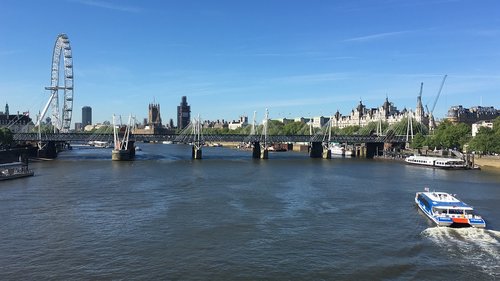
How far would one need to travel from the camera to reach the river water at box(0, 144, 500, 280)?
74.0 feet

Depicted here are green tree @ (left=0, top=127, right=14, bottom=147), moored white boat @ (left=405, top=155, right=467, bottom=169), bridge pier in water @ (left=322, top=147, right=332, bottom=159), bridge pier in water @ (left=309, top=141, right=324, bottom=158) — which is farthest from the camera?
bridge pier in water @ (left=309, top=141, right=324, bottom=158)

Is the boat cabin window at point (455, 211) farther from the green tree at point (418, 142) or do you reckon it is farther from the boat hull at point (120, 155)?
the green tree at point (418, 142)

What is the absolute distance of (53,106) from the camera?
4877 inches

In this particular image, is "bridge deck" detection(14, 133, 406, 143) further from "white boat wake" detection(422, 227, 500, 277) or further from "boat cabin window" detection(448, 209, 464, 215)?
"white boat wake" detection(422, 227, 500, 277)

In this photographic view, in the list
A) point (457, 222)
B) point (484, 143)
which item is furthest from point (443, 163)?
point (457, 222)

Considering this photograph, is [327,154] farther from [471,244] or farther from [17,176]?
[471,244]

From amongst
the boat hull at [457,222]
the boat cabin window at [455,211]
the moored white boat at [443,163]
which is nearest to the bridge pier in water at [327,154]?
the moored white boat at [443,163]

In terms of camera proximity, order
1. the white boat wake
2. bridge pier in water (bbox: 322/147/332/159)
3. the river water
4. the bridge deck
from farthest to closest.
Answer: bridge pier in water (bbox: 322/147/332/159) → the bridge deck → the white boat wake → the river water

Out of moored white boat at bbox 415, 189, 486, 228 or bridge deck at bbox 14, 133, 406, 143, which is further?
bridge deck at bbox 14, 133, 406, 143

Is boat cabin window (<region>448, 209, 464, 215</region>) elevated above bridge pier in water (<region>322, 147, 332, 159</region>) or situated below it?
below

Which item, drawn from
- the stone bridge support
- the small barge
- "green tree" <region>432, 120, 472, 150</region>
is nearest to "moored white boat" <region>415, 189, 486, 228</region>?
the small barge

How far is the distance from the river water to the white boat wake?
0.05 metres

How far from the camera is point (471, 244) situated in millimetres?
27125

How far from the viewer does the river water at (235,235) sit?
22.5 meters
